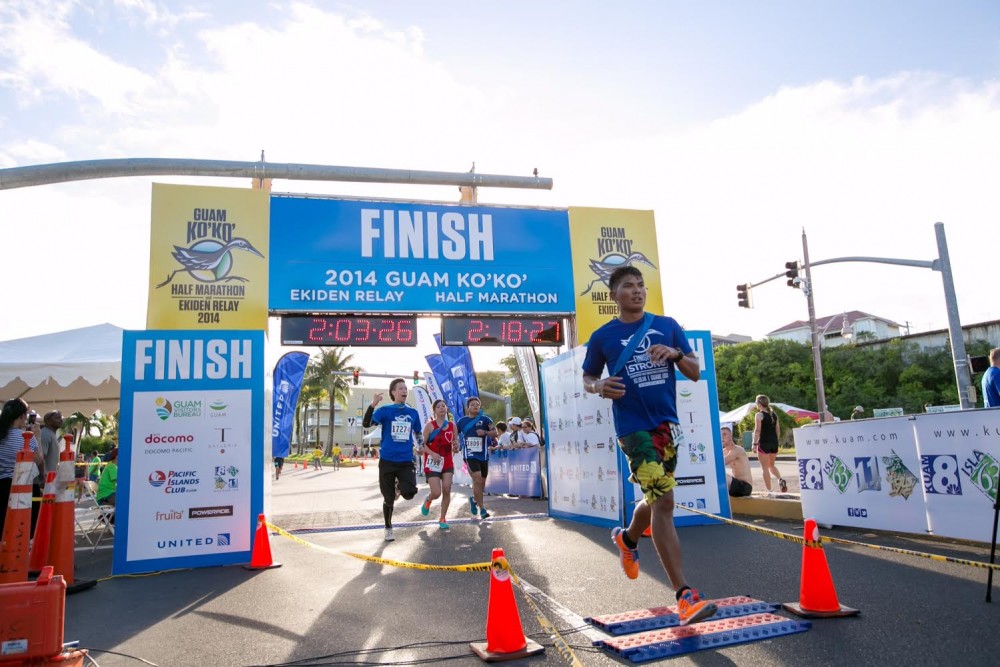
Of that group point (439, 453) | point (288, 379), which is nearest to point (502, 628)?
point (439, 453)

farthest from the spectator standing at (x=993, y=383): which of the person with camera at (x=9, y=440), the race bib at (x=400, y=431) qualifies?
the person with camera at (x=9, y=440)

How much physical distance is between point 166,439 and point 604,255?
788cm

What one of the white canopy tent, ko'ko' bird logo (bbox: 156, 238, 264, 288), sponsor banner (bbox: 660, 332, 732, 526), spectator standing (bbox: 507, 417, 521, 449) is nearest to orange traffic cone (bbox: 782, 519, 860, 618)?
sponsor banner (bbox: 660, 332, 732, 526)

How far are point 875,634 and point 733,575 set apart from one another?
196cm

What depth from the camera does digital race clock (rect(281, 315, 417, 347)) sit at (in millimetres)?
10789

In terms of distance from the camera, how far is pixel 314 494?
19438mm

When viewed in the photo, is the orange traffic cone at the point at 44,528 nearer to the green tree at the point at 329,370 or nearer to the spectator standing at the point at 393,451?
the spectator standing at the point at 393,451

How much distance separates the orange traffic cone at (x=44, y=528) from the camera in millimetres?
6645

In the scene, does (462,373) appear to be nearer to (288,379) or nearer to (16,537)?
(288,379)

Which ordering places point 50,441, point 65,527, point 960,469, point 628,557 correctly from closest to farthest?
point 628,557
point 65,527
point 960,469
point 50,441

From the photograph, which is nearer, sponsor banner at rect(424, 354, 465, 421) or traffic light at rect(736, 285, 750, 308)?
sponsor banner at rect(424, 354, 465, 421)

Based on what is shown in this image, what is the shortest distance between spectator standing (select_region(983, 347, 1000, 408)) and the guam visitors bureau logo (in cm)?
580

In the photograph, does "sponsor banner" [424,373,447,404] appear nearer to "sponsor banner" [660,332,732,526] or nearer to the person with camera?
"sponsor banner" [660,332,732,526]

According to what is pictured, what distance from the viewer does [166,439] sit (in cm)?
756
